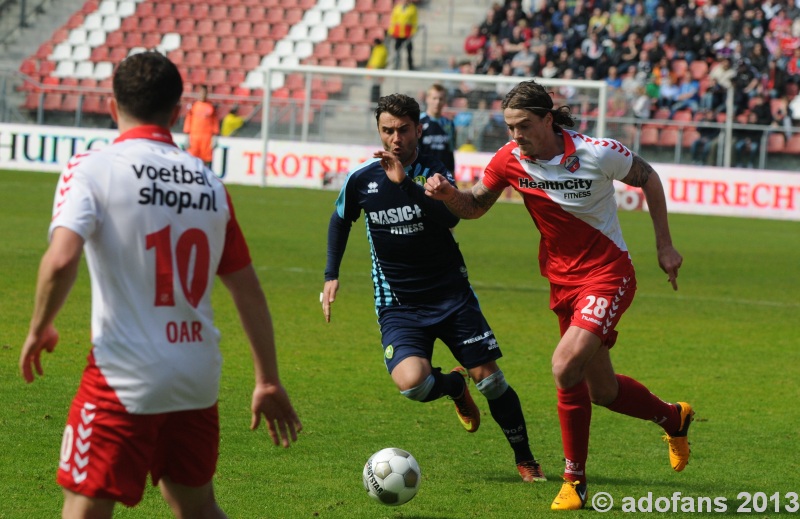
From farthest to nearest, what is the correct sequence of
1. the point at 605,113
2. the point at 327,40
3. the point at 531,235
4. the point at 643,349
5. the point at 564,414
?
the point at 327,40, the point at 605,113, the point at 531,235, the point at 643,349, the point at 564,414

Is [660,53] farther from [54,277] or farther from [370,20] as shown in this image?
[54,277]

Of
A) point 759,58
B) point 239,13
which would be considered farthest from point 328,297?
point 239,13

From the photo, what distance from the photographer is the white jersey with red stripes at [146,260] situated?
11.5 feet

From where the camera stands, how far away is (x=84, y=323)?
1033 cm

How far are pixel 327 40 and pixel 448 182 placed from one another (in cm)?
2811

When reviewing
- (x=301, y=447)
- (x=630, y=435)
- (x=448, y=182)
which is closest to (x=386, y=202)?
(x=448, y=182)

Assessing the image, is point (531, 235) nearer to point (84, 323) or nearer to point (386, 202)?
point (84, 323)

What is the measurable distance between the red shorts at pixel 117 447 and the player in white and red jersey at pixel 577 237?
2.49 m

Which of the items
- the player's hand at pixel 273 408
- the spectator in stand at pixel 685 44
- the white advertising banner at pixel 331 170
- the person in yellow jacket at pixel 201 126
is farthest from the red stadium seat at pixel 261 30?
the player's hand at pixel 273 408

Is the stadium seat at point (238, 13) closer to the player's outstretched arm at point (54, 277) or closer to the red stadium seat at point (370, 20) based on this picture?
the red stadium seat at point (370, 20)

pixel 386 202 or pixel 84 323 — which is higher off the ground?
pixel 386 202

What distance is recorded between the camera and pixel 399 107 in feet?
20.6

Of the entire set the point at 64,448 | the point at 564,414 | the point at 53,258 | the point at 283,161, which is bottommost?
the point at 283,161

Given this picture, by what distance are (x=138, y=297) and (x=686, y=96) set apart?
967 inches
